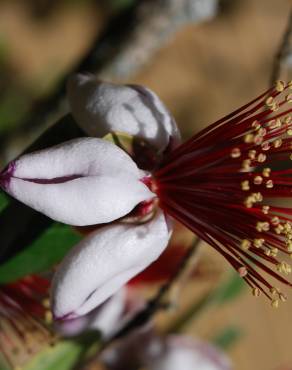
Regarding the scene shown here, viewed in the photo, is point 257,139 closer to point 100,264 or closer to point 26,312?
point 100,264

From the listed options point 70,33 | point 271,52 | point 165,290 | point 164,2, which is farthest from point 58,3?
→ point 165,290

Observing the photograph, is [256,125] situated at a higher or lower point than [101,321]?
higher

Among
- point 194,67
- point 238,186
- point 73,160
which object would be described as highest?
point 73,160

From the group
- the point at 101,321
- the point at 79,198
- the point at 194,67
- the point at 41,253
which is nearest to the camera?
the point at 79,198

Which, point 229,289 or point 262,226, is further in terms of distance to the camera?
point 229,289

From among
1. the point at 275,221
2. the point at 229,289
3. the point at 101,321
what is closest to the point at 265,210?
the point at 275,221

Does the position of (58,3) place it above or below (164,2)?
below

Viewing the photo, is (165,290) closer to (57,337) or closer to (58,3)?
(57,337)

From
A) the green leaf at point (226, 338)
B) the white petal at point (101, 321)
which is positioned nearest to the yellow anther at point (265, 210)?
the white petal at point (101, 321)

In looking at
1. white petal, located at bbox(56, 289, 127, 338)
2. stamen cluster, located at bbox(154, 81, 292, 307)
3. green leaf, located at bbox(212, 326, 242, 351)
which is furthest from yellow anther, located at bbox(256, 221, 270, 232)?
green leaf, located at bbox(212, 326, 242, 351)
